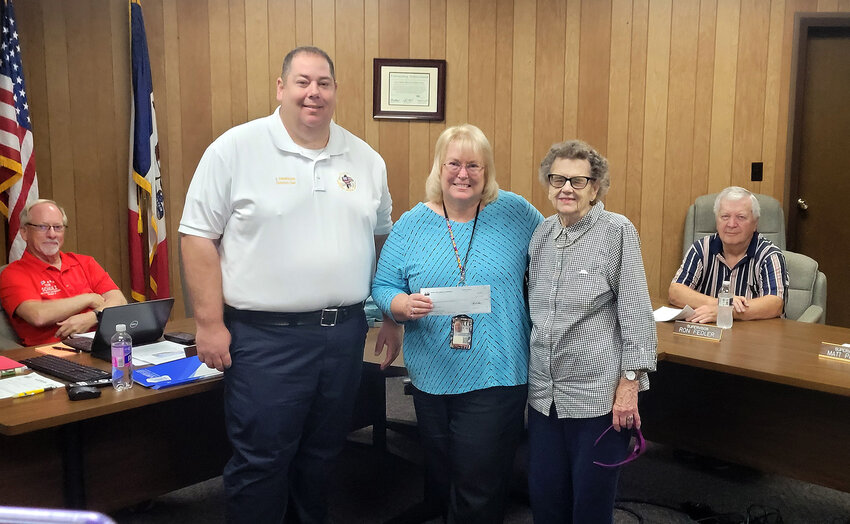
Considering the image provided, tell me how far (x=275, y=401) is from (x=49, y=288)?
5.62ft

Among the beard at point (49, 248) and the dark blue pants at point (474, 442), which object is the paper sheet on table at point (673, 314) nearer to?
the dark blue pants at point (474, 442)

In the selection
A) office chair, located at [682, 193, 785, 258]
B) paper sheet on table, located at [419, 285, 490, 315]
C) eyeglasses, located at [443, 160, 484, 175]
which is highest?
eyeglasses, located at [443, 160, 484, 175]

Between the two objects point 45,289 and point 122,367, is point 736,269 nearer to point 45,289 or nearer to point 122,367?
point 122,367

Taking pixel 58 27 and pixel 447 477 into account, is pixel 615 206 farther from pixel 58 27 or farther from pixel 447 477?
pixel 58 27

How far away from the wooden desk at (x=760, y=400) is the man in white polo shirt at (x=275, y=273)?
3.84 ft

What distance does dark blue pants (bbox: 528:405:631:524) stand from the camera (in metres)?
1.79

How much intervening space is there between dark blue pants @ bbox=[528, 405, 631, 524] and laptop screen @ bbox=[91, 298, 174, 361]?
134 centimetres

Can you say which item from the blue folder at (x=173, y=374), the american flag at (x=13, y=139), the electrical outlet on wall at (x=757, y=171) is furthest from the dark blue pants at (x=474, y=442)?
the electrical outlet on wall at (x=757, y=171)

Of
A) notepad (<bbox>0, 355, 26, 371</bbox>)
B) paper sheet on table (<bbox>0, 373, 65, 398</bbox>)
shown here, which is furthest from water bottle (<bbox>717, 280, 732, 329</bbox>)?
notepad (<bbox>0, 355, 26, 371</bbox>)

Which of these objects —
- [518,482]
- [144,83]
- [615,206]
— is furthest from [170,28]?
[518,482]

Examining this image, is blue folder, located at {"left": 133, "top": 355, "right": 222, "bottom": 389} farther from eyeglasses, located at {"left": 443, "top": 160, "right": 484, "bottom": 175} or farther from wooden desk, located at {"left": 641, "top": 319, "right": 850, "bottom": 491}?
wooden desk, located at {"left": 641, "top": 319, "right": 850, "bottom": 491}

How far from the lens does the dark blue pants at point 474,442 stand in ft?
6.15

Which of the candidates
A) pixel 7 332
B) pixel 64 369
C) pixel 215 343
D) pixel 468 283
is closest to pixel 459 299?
pixel 468 283

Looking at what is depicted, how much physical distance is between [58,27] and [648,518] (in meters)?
4.06
